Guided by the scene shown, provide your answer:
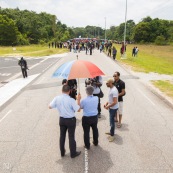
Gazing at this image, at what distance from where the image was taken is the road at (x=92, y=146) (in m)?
5.54

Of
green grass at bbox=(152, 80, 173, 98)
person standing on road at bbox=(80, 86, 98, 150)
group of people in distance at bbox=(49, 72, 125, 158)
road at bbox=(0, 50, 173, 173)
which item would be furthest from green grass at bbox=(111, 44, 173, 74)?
person standing on road at bbox=(80, 86, 98, 150)

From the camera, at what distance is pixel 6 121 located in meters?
8.50

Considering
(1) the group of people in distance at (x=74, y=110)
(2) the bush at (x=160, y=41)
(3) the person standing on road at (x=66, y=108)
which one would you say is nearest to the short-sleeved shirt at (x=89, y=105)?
(1) the group of people in distance at (x=74, y=110)

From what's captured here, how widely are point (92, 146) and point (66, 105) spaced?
1.77 meters

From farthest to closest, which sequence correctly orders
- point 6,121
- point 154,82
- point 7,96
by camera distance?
1. point 154,82
2. point 7,96
3. point 6,121

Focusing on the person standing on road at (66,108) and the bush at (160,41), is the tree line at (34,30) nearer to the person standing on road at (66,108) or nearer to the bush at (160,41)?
the bush at (160,41)

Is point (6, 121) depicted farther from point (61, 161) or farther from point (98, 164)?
point (98, 164)

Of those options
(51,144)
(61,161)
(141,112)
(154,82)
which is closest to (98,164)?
(61,161)

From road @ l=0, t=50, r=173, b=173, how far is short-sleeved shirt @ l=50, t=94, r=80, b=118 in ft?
4.14

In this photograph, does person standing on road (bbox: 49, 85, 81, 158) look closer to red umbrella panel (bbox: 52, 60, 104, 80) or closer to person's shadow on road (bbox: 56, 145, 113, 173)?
person's shadow on road (bbox: 56, 145, 113, 173)

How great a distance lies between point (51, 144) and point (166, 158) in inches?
126

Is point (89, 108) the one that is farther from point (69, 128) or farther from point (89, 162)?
point (89, 162)

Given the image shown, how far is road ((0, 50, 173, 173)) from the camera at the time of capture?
5539mm

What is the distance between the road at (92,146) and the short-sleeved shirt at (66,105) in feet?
4.14
